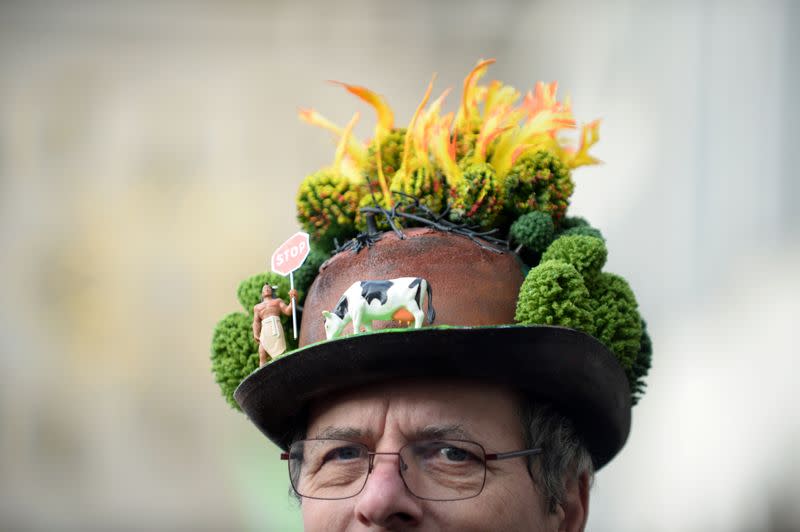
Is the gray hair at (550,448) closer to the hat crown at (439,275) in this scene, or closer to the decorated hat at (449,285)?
the decorated hat at (449,285)

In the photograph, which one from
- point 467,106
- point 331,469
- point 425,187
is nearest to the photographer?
point 331,469

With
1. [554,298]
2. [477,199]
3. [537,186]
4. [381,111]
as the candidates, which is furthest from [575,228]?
[381,111]

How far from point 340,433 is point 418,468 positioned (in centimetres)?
20

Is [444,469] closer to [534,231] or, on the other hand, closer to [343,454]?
[343,454]

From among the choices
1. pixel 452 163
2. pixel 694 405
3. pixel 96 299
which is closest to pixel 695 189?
pixel 694 405

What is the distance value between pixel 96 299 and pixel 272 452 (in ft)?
4.23

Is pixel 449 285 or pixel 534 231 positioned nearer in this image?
pixel 449 285

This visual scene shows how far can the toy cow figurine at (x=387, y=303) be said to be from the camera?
2.13m

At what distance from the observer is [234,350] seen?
2535mm

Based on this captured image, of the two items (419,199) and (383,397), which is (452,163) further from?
(383,397)

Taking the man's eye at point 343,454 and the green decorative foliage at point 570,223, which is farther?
the green decorative foliage at point 570,223

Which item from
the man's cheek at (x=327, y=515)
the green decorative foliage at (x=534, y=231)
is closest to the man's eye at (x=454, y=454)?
the man's cheek at (x=327, y=515)

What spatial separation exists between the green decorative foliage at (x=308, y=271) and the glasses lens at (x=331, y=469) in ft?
1.43

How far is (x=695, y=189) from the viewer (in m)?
4.52
